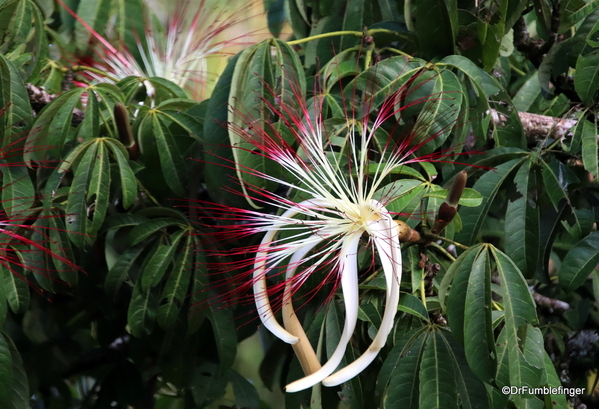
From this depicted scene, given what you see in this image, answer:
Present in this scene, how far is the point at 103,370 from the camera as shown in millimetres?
1574

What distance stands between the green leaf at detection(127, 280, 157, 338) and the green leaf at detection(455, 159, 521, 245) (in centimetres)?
62

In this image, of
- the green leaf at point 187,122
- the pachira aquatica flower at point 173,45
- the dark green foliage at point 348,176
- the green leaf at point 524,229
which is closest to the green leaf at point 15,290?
the dark green foliage at point 348,176

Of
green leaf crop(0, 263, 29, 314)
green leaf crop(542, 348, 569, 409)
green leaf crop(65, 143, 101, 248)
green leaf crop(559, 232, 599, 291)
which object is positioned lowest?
green leaf crop(542, 348, 569, 409)

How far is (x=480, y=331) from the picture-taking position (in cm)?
91

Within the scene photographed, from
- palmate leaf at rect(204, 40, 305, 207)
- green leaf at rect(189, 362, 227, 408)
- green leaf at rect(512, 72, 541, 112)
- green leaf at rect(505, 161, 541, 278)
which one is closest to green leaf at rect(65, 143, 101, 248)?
palmate leaf at rect(204, 40, 305, 207)

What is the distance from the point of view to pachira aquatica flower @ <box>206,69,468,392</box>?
35.5 inches

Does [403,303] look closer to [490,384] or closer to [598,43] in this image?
[490,384]

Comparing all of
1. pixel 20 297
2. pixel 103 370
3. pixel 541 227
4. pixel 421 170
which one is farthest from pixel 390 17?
pixel 103 370

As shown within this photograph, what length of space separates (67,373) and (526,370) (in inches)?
46.1

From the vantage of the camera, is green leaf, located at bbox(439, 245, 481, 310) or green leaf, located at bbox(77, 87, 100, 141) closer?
green leaf, located at bbox(439, 245, 481, 310)

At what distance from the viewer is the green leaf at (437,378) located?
0.92 meters

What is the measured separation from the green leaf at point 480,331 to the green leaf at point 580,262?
30 centimetres

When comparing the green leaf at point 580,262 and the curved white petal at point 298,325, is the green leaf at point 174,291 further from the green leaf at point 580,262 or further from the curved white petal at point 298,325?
the green leaf at point 580,262

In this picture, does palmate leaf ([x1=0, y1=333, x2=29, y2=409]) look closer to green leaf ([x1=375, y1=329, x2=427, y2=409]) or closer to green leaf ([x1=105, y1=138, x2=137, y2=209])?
green leaf ([x1=105, y1=138, x2=137, y2=209])
